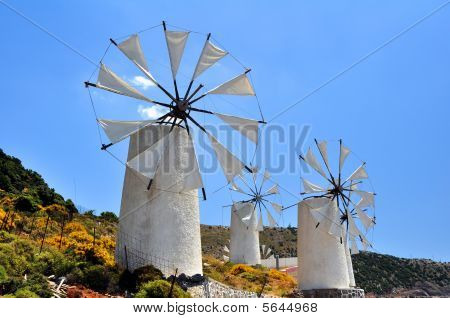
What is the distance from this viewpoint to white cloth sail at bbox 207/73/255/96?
14687 millimetres

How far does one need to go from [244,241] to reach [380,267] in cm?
3097

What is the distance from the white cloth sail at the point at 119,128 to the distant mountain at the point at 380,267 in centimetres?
Answer: 3387

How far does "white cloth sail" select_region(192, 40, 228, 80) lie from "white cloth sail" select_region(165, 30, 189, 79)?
66cm

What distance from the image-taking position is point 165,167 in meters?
13.8

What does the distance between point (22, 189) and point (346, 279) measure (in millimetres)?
29020

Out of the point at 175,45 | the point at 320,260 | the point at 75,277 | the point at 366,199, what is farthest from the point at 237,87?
the point at 366,199

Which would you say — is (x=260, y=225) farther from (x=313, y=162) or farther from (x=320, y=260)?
(x=320, y=260)

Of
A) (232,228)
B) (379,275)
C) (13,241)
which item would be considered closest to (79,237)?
(13,241)

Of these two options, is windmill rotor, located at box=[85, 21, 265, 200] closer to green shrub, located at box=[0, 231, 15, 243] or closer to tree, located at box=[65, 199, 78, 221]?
green shrub, located at box=[0, 231, 15, 243]

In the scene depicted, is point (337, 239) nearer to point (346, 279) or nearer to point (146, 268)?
point (346, 279)

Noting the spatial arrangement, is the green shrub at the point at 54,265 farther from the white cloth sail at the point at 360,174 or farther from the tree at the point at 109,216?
the tree at the point at 109,216

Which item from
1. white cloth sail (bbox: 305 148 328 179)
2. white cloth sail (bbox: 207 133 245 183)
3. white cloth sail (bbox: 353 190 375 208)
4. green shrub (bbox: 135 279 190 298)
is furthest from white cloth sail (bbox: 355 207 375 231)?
green shrub (bbox: 135 279 190 298)

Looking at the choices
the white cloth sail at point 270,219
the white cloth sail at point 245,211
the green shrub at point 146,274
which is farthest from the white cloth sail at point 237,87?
the white cloth sail at point 270,219

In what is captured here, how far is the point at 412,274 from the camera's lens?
176ft
